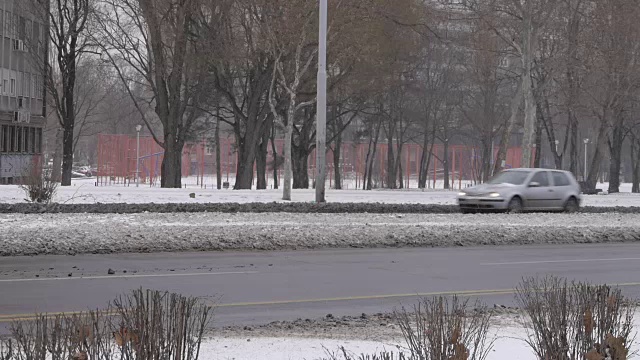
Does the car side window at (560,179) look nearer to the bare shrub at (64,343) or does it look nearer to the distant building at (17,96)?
the bare shrub at (64,343)

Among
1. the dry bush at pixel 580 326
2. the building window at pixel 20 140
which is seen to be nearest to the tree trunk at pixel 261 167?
the building window at pixel 20 140

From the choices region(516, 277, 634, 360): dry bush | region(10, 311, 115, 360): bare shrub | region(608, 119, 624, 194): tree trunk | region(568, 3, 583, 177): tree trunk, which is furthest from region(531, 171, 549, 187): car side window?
region(608, 119, 624, 194): tree trunk

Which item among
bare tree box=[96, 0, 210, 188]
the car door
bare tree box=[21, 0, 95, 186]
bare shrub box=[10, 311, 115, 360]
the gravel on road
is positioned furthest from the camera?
bare tree box=[21, 0, 95, 186]

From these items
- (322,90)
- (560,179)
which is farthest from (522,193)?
(322,90)

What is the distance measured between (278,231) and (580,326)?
46.4ft

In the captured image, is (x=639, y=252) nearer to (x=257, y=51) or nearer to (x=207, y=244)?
(x=207, y=244)

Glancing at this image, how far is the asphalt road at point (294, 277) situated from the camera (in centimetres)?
1130

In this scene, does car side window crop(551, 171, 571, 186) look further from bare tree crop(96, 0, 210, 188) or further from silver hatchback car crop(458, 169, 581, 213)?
bare tree crop(96, 0, 210, 188)

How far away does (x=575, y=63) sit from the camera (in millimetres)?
48969

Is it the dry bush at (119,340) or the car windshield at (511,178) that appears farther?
the car windshield at (511,178)

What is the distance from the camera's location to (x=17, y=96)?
199ft

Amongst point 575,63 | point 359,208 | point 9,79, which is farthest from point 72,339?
point 9,79

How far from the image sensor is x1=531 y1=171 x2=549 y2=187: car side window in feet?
102

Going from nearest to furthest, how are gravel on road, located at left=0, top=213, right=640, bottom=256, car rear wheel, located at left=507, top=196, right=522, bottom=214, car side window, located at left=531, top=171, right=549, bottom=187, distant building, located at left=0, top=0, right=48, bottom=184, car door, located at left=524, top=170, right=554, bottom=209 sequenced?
gravel on road, located at left=0, top=213, right=640, bottom=256
car rear wheel, located at left=507, top=196, right=522, bottom=214
car door, located at left=524, top=170, right=554, bottom=209
car side window, located at left=531, top=171, right=549, bottom=187
distant building, located at left=0, top=0, right=48, bottom=184
